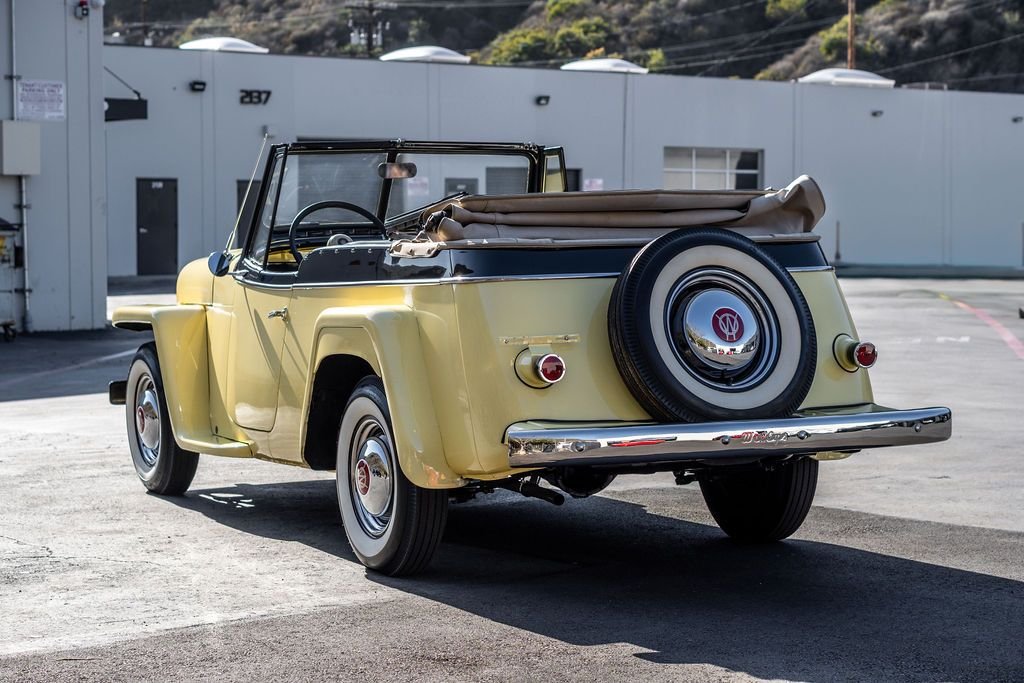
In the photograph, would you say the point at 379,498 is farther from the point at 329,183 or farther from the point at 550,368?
the point at 329,183

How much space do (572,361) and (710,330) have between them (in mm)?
555

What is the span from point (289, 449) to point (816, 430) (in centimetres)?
250

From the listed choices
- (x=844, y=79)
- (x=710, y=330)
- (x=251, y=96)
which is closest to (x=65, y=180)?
(x=710, y=330)

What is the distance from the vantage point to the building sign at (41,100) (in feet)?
65.7

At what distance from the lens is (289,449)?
701 centimetres

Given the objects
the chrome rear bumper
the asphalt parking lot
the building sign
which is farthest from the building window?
the chrome rear bumper

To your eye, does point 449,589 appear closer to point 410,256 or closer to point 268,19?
point 410,256

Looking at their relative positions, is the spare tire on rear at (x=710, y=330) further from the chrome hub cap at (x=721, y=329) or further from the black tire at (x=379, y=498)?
the black tire at (x=379, y=498)

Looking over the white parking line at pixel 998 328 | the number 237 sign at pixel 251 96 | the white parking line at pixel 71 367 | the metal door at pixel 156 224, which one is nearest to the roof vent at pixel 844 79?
the number 237 sign at pixel 251 96

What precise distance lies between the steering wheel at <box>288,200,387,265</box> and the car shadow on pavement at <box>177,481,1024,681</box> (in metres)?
1.36

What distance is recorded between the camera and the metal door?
36594mm

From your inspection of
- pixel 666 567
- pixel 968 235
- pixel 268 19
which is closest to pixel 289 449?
pixel 666 567

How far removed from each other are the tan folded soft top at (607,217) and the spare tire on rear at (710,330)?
0.96ft

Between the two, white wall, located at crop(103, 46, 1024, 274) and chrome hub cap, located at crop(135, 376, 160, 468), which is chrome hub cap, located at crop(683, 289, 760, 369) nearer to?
chrome hub cap, located at crop(135, 376, 160, 468)
